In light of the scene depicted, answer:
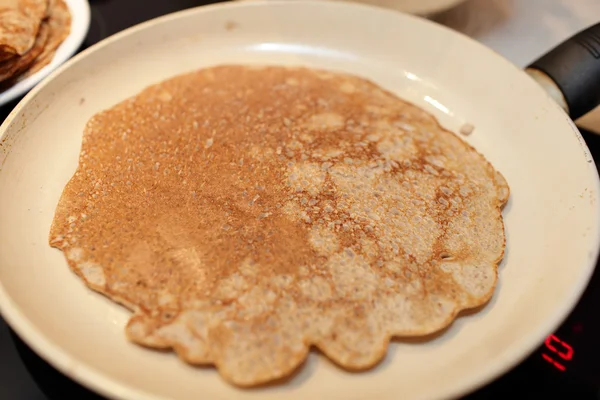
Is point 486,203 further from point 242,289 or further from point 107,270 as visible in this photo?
point 107,270

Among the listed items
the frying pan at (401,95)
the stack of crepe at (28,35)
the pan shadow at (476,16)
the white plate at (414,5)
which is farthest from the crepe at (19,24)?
the pan shadow at (476,16)

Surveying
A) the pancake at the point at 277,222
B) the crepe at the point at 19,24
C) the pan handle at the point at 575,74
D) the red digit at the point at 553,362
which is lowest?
the red digit at the point at 553,362

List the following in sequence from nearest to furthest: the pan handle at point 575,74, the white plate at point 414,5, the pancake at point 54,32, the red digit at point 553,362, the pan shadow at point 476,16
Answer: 1. the red digit at point 553,362
2. the pan handle at point 575,74
3. the pancake at point 54,32
4. the white plate at point 414,5
5. the pan shadow at point 476,16

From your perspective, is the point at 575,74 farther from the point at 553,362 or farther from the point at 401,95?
the point at 553,362

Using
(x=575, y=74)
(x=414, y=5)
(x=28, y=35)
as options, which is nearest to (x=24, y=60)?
(x=28, y=35)

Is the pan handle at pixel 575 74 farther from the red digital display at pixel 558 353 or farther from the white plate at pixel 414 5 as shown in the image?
the red digital display at pixel 558 353

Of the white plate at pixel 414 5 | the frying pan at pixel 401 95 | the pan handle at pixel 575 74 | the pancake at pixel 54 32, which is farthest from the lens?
the white plate at pixel 414 5
